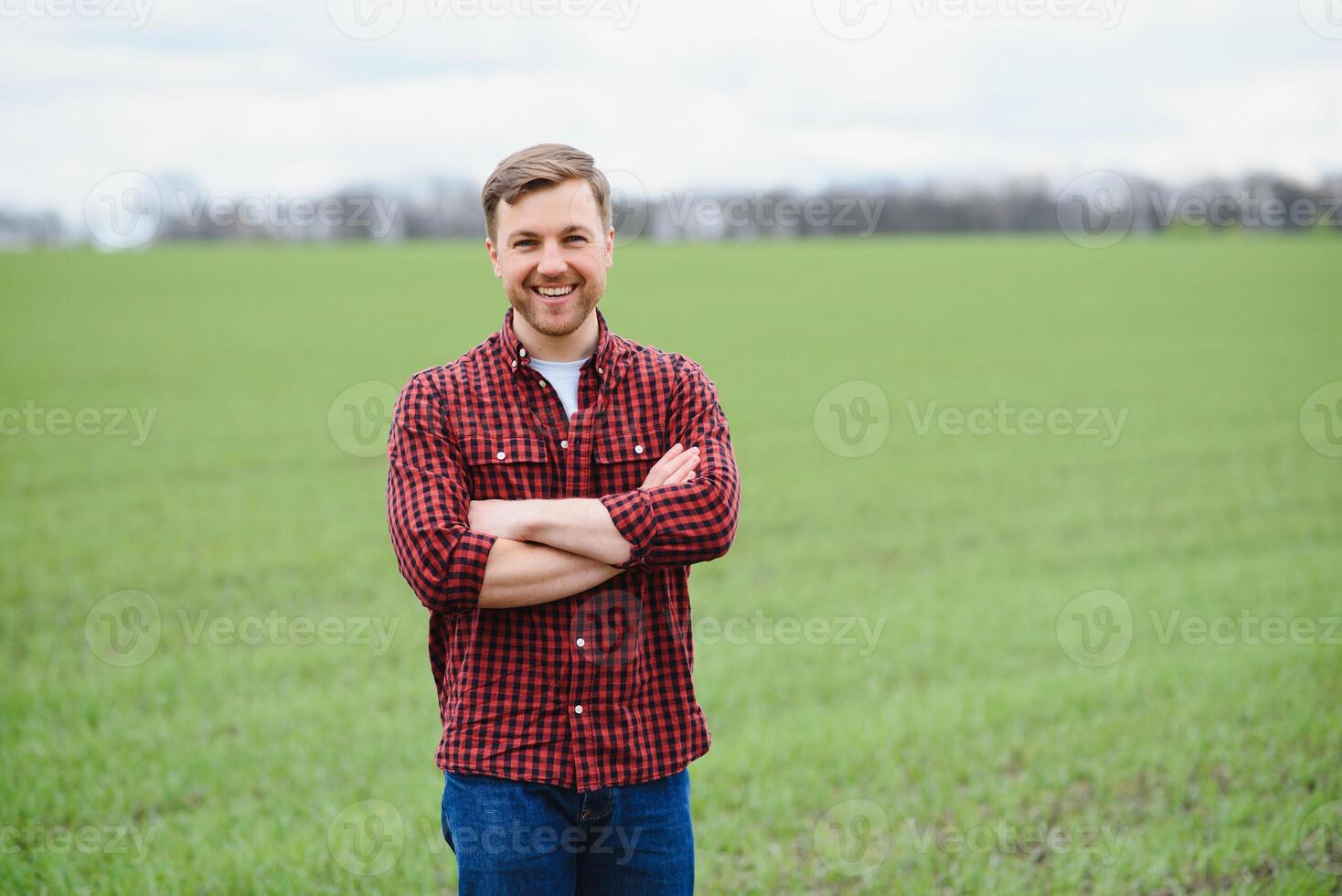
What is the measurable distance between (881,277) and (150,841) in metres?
45.7

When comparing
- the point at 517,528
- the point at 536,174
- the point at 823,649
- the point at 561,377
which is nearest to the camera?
the point at 536,174

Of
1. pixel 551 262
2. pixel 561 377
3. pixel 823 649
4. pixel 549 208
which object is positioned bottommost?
pixel 823 649

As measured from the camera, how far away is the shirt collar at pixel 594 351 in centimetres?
306

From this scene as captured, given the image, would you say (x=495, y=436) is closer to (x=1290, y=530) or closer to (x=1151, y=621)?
(x=1151, y=621)

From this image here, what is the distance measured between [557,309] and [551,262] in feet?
0.42

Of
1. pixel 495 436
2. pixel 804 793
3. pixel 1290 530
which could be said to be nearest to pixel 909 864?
pixel 804 793

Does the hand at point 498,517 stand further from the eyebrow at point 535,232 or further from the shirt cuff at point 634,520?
the eyebrow at point 535,232

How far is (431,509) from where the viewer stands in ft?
9.68

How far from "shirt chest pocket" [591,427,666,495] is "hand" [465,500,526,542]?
0.80 ft

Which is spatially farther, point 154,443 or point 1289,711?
point 154,443

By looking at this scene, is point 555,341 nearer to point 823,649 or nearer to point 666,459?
point 666,459

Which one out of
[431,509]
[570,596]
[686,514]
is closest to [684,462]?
[686,514]

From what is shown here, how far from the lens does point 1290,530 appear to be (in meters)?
11.3

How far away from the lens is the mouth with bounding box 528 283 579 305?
2938 millimetres
